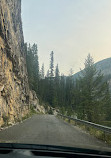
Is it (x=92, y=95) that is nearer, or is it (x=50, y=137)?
(x=50, y=137)

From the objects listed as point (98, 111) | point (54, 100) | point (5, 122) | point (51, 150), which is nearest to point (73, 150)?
point (51, 150)

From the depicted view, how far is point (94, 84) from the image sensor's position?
25094mm

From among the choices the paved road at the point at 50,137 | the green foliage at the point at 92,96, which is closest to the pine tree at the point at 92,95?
the green foliage at the point at 92,96

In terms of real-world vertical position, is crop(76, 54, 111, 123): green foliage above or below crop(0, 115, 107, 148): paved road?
above

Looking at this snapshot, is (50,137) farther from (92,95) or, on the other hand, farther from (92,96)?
(92,95)

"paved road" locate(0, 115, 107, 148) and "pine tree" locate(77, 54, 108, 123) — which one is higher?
"pine tree" locate(77, 54, 108, 123)

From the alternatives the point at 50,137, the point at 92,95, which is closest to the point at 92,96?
the point at 92,95

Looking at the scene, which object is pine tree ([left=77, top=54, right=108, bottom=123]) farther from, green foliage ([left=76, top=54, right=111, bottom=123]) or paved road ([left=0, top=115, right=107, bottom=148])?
paved road ([left=0, top=115, right=107, bottom=148])

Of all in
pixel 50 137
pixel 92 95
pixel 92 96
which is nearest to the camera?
pixel 50 137

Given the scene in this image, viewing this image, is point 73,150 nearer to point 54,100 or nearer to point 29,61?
point 29,61

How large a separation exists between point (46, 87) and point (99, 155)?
91852 mm

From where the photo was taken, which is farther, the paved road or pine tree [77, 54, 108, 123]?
pine tree [77, 54, 108, 123]

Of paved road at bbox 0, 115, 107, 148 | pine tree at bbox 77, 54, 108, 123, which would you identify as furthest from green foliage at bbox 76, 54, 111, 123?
paved road at bbox 0, 115, 107, 148

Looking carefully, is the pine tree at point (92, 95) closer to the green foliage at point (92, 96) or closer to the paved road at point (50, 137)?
the green foliage at point (92, 96)
